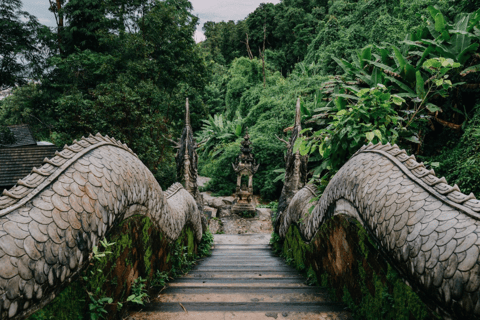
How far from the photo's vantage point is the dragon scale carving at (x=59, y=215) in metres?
1.04

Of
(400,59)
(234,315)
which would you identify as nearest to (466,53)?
(400,59)

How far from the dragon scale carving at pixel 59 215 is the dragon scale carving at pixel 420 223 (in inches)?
57.6

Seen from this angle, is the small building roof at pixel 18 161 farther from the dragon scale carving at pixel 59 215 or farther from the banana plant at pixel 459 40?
the banana plant at pixel 459 40

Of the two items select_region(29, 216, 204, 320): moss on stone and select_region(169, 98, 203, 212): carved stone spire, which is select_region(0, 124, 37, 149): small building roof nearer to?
select_region(169, 98, 203, 212): carved stone spire

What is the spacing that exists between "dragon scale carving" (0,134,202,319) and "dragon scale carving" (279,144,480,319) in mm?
1463

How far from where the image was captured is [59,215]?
1.27m

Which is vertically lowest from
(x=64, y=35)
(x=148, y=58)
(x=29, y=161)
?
(x=29, y=161)

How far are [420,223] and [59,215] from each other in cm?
161

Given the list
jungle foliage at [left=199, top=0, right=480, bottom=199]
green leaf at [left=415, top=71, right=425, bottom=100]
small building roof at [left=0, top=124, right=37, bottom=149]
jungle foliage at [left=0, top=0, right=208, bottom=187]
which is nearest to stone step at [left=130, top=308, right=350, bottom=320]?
jungle foliage at [left=199, top=0, right=480, bottom=199]

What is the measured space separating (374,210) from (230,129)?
15.6 metres

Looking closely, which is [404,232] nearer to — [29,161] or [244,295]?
[244,295]

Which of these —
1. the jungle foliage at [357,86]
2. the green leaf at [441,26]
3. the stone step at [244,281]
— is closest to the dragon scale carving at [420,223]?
the jungle foliage at [357,86]

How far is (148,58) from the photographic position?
12023mm

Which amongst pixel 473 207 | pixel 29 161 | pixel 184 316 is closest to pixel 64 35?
pixel 29 161
